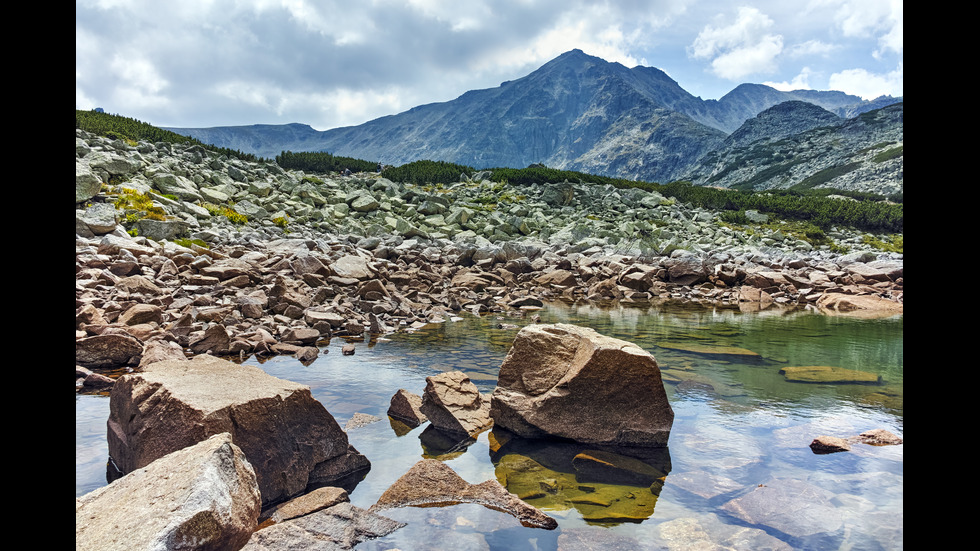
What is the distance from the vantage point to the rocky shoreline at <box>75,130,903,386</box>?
10477mm

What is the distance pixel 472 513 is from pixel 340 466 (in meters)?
1.48

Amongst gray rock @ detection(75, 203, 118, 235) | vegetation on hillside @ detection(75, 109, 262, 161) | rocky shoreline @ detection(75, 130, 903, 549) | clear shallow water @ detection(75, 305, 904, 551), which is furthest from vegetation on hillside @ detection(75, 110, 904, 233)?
clear shallow water @ detection(75, 305, 904, 551)

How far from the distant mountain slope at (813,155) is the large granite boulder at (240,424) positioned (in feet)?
261

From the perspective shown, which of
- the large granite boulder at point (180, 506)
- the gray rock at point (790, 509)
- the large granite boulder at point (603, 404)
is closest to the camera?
the large granite boulder at point (180, 506)

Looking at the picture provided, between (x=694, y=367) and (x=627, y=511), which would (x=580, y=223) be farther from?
Result: (x=627, y=511)

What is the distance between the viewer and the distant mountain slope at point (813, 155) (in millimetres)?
79312

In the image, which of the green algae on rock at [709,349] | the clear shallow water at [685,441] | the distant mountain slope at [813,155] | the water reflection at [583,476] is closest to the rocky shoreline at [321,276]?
the clear shallow water at [685,441]

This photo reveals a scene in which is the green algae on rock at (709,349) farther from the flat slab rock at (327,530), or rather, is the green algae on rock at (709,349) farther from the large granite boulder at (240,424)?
the flat slab rock at (327,530)

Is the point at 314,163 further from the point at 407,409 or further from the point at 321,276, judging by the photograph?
the point at 407,409

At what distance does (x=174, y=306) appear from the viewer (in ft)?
35.3

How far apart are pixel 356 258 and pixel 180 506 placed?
46.2 feet

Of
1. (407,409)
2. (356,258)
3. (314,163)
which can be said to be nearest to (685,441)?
(407,409)

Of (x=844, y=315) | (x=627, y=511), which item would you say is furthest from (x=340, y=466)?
(x=844, y=315)

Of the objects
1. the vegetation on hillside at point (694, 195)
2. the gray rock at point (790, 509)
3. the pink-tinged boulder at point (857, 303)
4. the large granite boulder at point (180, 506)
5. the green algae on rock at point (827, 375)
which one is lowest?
the gray rock at point (790, 509)
